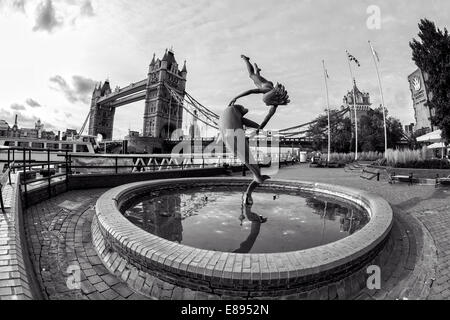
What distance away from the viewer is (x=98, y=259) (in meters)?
3.18

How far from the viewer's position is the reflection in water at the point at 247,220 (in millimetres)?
3619

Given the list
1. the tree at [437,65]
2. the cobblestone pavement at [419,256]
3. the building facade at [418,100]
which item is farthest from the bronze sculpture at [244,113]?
the building facade at [418,100]

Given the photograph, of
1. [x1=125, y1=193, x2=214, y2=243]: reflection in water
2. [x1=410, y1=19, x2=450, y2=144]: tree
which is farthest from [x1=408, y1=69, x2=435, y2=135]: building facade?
[x1=125, y1=193, x2=214, y2=243]: reflection in water

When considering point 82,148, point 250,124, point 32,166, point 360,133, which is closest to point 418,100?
point 360,133

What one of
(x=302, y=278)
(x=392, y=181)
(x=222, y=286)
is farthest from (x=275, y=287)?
(x=392, y=181)

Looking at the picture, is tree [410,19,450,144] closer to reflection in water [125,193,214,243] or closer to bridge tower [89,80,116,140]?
reflection in water [125,193,214,243]

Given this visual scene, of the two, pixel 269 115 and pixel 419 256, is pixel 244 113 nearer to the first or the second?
pixel 269 115

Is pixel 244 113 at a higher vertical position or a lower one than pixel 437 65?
lower

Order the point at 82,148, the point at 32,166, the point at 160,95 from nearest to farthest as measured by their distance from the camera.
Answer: the point at 32,166, the point at 82,148, the point at 160,95

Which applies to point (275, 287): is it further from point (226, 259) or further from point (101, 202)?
point (101, 202)

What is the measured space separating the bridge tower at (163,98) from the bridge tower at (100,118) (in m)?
37.6

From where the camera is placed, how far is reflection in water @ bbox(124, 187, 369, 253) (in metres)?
3.62

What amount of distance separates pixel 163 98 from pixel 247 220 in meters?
89.7

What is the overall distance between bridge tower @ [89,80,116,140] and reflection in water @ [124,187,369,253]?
120692mm
